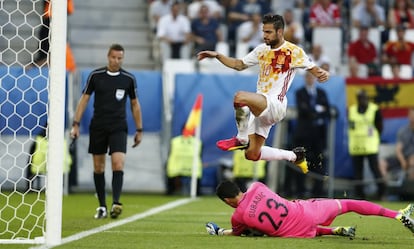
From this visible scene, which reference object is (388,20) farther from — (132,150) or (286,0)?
(132,150)

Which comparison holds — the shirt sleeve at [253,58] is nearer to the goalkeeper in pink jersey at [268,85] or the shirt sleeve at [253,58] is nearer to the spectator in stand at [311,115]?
the goalkeeper in pink jersey at [268,85]

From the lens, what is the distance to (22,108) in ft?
49.5

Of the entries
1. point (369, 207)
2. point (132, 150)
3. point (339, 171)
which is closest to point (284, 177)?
point (339, 171)

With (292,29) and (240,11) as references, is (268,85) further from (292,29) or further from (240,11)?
(240,11)

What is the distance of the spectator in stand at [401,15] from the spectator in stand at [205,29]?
4222mm

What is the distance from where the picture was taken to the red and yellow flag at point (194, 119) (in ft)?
66.3

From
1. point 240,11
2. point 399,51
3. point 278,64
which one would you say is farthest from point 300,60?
point 240,11

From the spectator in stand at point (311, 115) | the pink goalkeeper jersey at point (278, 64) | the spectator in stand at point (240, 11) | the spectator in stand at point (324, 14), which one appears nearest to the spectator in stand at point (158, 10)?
the spectator in stand at point (240, 11)

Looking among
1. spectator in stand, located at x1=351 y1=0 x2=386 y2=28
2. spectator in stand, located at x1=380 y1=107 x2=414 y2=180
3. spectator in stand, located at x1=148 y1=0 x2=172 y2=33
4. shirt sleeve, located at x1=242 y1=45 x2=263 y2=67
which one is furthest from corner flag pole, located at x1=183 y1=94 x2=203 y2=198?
shirt sleeve, located at x1=242 y1=45 x2=263 y2=67

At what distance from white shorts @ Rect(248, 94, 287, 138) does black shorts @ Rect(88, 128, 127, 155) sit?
7.14ft

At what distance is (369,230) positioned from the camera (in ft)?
40.8

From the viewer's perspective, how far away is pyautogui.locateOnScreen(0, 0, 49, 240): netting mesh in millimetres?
11766

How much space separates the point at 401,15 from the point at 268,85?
46.1 feet

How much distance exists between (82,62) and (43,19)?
12749 millimetres
